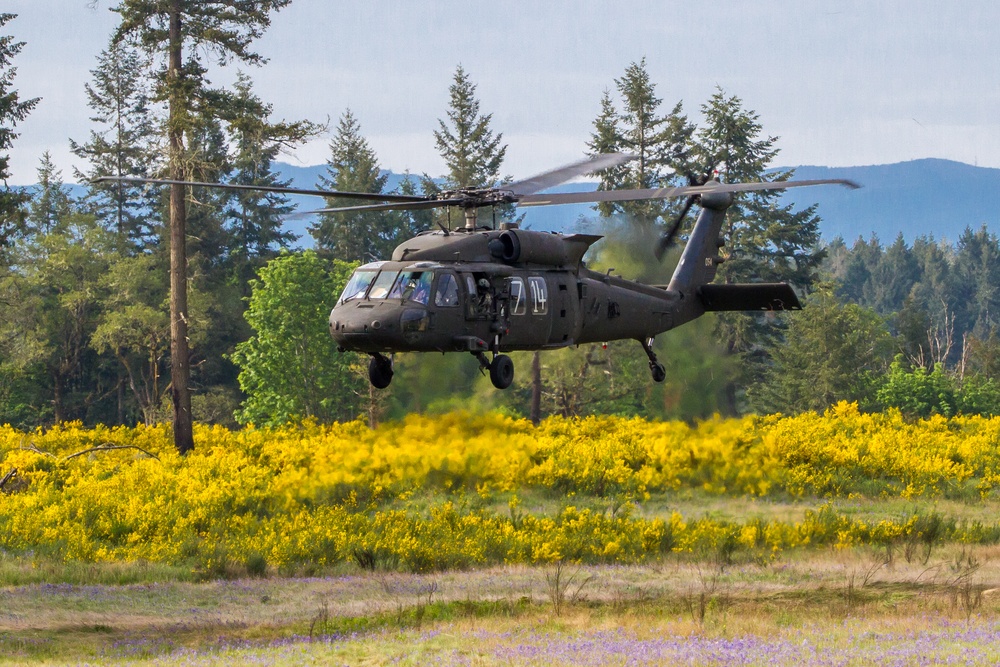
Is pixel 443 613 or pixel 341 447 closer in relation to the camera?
pixel 443 613

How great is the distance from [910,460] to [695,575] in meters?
12.4

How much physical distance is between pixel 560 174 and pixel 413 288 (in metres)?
3.66

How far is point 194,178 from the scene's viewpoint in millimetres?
33875

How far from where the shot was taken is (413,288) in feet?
A: 62.7

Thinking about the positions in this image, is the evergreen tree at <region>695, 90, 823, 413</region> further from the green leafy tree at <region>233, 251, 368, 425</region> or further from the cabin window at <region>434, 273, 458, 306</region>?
the cabin window at <region>434, 273, 458, 306</region>

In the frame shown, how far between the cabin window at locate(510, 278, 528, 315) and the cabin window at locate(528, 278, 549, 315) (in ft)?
0.72

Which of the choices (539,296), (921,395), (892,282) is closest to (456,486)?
(539,296)

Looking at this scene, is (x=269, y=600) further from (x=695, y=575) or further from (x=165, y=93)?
(x=165, y=93)

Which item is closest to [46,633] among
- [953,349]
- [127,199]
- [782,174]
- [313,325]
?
[313,325]

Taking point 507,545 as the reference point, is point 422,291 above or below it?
above

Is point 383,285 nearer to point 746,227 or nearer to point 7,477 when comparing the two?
point 7,477

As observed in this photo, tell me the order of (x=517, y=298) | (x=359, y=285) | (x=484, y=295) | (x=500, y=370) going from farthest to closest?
1. (x=517, y=298)
2. (x=500, y=370)
3. (x=484, y=295)
4. (x=359, y=285)

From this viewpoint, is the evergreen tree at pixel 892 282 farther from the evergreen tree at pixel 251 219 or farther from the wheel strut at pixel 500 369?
the wheel strut at pixel 500 369

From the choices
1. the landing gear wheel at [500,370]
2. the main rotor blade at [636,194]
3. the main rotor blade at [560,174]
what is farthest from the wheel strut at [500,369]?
the main rotor blade at [560,174]
